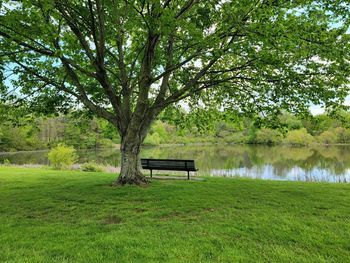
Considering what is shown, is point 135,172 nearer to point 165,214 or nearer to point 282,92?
point 165,214

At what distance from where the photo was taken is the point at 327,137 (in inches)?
2176

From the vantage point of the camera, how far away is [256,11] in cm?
564

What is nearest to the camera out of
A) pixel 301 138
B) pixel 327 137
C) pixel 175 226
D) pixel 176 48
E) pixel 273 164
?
pixel 175 226

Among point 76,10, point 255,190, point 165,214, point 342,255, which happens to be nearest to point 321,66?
point 255,190

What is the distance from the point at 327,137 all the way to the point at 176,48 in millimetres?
57484

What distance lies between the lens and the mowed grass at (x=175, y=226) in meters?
3.40

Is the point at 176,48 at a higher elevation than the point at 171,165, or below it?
higher

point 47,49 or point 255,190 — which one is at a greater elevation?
point 47,49

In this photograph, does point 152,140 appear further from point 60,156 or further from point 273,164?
point 60,156

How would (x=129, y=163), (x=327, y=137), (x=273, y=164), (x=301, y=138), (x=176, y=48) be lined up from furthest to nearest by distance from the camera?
1. (x=327, y=137)
2. (x=301, y=138)
3. (x=273, y=164)
4. (x=176, y=48)
5. (x=129, y=163)

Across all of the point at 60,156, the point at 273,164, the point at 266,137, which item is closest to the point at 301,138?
the point at 266,137

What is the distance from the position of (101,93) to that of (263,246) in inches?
326

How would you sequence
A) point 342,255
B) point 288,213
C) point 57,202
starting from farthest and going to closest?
1. point 57,202
2. point 288,213
3. point 342,255

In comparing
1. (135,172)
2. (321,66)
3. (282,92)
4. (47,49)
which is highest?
(47,49)
